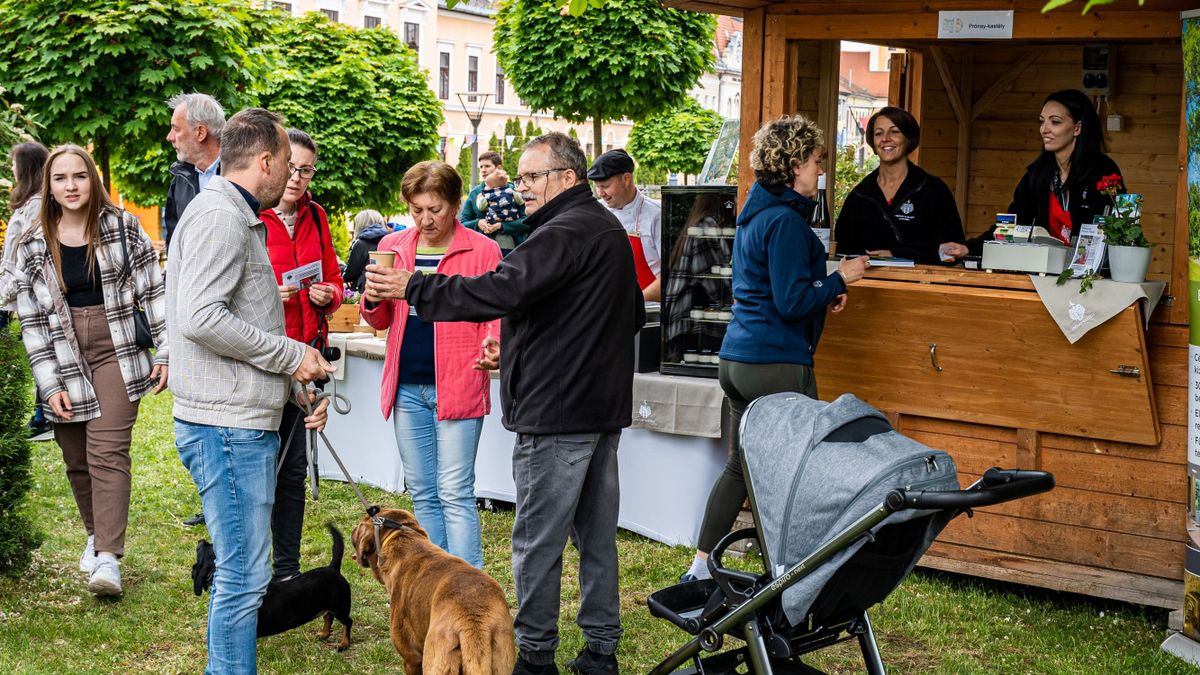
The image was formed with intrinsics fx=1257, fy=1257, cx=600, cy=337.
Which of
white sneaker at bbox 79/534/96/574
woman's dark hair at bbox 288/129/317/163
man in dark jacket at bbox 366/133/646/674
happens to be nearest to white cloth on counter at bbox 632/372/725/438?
man in dark jacket at bbox 366/133/646/674

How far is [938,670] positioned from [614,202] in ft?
12.5

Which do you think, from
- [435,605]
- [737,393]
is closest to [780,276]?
[737,393]

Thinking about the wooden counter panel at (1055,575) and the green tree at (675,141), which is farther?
the green tree at (675,141)

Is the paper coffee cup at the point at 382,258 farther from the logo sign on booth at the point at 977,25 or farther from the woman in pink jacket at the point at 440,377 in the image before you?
the logo sign on booth at the point at 977,25

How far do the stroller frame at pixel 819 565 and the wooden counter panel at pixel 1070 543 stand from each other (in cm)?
210

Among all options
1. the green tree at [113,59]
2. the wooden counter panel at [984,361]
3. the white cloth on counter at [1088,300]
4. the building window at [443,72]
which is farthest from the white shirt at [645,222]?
the building window at [443,72]

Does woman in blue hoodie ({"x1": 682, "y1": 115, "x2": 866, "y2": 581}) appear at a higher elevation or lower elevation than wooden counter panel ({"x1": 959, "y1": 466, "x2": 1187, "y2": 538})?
higher

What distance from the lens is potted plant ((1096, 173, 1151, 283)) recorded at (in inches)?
206

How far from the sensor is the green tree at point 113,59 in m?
11.5

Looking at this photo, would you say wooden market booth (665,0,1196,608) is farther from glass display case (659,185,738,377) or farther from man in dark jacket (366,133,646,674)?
man in dark jacket (366,133,646,674)

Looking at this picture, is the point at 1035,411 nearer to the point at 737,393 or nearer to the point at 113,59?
the point at 737,393

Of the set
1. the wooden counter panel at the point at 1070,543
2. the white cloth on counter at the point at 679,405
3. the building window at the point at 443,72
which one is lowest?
the wooden counter panel at the point at 1070,543

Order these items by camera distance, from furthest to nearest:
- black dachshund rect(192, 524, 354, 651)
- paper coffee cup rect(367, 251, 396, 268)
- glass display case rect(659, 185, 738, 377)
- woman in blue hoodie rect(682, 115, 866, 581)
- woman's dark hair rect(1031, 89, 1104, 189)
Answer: glass display case rect(659, 185, 738, 377) < woman's dark hair rect(1031, 89, 1104, 189) < woman in blue hoodie rect(682, 115, 866, 581) < black dachshund rect(192, 524, 354, 651) < paper coffee cup rect(367, 251, 396, 268)

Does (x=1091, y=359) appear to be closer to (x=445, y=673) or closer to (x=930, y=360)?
(x=930, y=360)
